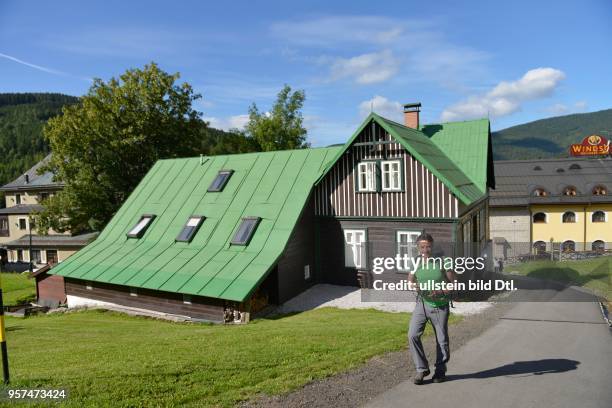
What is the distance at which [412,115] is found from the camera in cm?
2420

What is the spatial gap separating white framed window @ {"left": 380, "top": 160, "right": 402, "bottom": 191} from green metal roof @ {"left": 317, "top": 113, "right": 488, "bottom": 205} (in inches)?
39.1

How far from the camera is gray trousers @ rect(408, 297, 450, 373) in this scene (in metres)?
7.42

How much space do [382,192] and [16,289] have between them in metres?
29.9

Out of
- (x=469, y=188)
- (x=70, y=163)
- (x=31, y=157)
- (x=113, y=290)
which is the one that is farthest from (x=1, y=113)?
(x=469, y=188)

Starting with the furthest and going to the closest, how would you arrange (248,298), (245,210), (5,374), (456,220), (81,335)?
(245,210)
(456,220)
(248,298)
(81,335)
(5,374)

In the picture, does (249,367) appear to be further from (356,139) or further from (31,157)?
(31,157)

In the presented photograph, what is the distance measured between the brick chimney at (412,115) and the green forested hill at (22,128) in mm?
109018

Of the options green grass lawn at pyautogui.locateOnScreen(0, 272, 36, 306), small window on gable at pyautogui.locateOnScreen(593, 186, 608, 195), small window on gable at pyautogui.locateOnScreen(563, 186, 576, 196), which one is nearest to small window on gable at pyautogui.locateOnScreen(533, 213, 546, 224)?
small window on gable at pyautogui.locateOnScreen(563, 186, 576, 196)

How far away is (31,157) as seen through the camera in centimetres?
12812

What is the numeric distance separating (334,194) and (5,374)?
1483cm

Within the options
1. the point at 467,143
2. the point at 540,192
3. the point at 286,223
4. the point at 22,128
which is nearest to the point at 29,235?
the point at 286,223

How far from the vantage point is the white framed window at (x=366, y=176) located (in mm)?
19375

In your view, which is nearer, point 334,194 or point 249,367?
point 249,367

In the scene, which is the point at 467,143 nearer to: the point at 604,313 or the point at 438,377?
the point at 604,313
